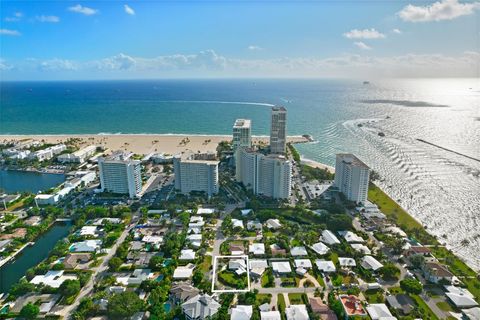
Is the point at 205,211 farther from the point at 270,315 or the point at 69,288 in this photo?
the point at 270,315

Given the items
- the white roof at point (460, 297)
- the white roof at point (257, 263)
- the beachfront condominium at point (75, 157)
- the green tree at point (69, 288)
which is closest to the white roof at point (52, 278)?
the green tree at point (69, 288)

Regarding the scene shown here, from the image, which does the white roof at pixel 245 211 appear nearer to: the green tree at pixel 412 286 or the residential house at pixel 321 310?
the residential house at pixel 321 310

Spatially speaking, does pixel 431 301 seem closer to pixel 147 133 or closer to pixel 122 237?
pixel 122 237

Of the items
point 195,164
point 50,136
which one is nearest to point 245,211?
point 195,164

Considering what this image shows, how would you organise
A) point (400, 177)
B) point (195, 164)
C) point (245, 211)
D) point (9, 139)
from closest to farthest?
point (245, 211) < point (195, 164) < point (400, 177) < point (9, 139)

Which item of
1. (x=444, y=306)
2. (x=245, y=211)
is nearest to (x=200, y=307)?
(x=245, y=211)

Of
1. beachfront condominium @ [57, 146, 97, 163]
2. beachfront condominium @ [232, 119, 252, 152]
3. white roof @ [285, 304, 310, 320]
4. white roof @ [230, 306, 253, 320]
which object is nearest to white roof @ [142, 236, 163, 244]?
white roof @ [230, 306, 253, 320]
